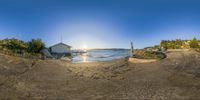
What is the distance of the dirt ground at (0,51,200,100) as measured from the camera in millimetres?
11836

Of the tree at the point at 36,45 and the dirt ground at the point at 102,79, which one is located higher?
the tree at the point at 36,45

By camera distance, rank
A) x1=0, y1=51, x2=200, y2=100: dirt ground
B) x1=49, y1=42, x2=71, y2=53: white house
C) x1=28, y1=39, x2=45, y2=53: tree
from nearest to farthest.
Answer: x1=0, y1=51, x2=200, y2=100: dirt ground, x1=28, y1=39, x2=45, y2=53: tree, x1=49, y1=42, x2=71, y2=53: white house

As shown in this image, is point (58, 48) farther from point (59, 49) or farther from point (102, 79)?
point (102, 79)

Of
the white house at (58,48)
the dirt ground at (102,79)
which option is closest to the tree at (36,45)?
the dirt ground at (102,79)

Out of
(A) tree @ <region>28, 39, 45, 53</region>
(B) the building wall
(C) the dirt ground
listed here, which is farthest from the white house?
(C) the dirt ground

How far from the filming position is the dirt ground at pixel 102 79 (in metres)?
11.8

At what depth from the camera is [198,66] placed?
14.8m

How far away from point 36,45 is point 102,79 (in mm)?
11129

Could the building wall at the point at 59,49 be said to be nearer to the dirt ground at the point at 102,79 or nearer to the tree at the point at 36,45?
the tree at the point at 36,45

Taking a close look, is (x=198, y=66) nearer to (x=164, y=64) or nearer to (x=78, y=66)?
(x=164, y=64)

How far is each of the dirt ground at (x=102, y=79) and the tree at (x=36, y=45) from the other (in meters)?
7.47

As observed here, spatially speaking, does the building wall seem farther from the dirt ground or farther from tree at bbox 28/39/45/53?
the dirt ground

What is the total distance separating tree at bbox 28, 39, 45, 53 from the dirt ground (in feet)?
24.5

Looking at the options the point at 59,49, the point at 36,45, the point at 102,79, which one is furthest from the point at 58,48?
the point at 102,79
